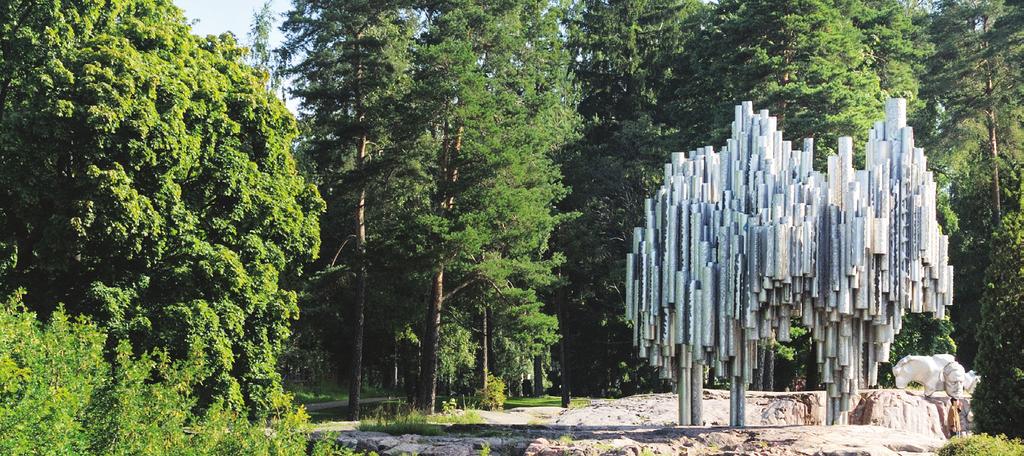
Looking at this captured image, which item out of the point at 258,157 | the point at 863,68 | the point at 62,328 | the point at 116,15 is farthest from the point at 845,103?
the point at 62,328

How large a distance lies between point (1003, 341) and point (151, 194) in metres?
13.6

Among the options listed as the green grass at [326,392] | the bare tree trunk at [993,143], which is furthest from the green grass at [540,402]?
the bare tree trunk at [993,143]

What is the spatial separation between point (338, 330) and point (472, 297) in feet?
29.3

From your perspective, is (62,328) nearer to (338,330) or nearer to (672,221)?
(672,221)

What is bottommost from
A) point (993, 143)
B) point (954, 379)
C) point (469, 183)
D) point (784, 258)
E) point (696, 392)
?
point (696, 392)

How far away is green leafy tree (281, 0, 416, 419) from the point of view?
28922 mm

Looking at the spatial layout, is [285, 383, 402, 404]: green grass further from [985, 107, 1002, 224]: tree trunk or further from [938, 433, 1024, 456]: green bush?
[938, 433, 1024, 456]: green bush

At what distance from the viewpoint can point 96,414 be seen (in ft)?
34.8

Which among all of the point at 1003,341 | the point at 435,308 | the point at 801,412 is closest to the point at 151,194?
the point at 435,308

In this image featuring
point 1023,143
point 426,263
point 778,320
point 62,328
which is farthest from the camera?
point 1023,143

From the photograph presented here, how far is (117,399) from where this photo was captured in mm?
10586

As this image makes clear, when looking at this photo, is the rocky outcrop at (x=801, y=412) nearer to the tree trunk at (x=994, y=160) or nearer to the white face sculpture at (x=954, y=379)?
the white face sculpture at (x=954, y=379)

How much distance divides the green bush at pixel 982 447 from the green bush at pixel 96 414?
712 cm

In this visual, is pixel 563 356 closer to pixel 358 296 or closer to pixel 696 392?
pixel 358 296
